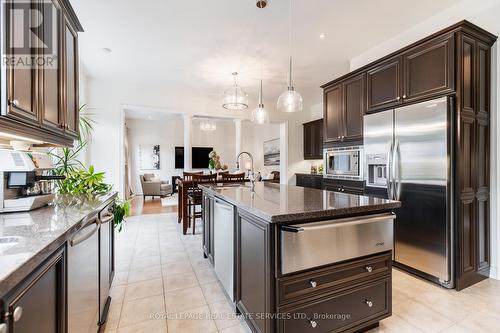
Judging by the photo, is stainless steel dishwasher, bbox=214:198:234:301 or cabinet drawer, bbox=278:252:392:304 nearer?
cabinet drawer, bbox=278:252:392:304

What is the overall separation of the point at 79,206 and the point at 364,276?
73.7 inches

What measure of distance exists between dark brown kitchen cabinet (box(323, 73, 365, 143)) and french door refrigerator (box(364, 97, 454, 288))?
15.6 inches

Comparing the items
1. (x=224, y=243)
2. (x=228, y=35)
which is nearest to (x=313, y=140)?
(x=228, y=35)

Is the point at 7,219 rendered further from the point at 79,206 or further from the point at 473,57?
the point at 473,57

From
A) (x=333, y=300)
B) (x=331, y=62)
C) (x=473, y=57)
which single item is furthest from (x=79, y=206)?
(x=331, y=62)

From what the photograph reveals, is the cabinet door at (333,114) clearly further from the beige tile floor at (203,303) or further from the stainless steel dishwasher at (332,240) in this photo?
the stainless steel dishwasher at (332,240)

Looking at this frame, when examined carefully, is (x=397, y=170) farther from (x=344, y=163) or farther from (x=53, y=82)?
(x=53, y=82)

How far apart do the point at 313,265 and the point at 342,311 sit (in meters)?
0.41

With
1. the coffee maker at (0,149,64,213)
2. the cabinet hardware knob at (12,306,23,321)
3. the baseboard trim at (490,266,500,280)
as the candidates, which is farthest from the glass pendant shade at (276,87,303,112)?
the baseboard trim at (490,266,500,280)

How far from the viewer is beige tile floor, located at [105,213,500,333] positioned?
1.68m

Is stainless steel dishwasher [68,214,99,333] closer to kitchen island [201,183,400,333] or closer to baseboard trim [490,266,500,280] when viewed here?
kitchen island [201,183,400,333]

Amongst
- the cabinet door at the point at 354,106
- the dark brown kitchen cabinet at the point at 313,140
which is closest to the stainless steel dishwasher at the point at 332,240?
the cabinet door at the point at 354,106

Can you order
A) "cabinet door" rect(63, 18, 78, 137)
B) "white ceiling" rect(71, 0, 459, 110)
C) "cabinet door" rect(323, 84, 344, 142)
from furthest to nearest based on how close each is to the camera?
"cabinet door" rect(323, 84, 344, 142) < "white ceiling" rect(71, 0, 459, 110) < "cabinet door" rect(63, 18, 78, 137)

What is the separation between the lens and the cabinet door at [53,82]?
136 cm
